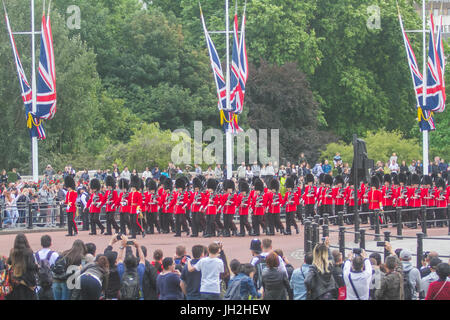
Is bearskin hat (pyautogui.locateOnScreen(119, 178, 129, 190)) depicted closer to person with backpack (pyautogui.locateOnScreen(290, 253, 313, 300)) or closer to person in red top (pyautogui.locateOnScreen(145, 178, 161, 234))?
person in red top (pyautogui.locateOnScreen(145, 178, 161, 234))

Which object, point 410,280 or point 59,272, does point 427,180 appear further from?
point 59,272

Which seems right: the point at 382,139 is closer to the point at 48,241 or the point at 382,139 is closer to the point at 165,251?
the point at 165,251

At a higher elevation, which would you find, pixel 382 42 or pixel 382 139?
pixel 382 42

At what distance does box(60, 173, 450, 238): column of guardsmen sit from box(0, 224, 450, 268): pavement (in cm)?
43

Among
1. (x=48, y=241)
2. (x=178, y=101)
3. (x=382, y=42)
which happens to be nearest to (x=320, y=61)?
(x=382, y=42)

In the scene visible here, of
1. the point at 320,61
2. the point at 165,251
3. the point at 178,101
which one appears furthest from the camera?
the point at 320,61

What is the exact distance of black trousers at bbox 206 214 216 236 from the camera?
2242 centimetres

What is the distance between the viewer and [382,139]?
38.4m

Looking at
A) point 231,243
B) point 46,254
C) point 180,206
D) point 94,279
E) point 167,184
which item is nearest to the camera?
point 94,279

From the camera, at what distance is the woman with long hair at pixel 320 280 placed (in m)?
10.1

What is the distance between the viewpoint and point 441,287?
941 cm

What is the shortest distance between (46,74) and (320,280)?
19263 mm

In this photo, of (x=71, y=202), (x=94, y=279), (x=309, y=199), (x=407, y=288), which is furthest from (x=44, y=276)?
(x=309, y=199)
